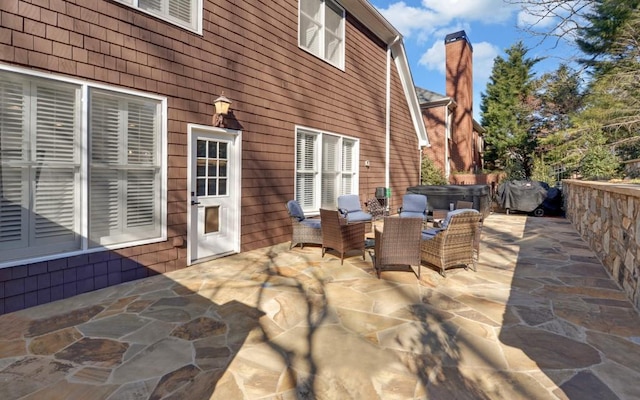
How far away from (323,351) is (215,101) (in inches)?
147

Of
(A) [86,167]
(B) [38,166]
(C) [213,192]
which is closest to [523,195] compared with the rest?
(C) [213,192]

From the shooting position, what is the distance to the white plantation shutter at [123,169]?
3.63m

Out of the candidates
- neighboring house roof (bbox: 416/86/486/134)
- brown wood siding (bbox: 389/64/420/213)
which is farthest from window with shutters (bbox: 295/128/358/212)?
neighboring house roof (bbox: 416/86/486/134)

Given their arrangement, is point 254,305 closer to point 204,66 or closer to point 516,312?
point 516,312

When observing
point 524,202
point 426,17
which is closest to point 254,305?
point 524,202

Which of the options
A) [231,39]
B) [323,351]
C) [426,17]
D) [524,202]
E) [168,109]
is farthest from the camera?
[426,17]

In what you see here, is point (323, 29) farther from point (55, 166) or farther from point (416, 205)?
point (55, 166)

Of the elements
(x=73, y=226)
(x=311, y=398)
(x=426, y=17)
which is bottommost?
(x=311, y=398)

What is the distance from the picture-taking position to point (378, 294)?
11.8ft

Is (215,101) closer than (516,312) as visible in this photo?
No

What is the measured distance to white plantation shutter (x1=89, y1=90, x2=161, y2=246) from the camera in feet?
11.9

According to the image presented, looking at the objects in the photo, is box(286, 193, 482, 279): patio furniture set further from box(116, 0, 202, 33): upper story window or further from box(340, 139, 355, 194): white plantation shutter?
box(116, 0, 202, 33): upper story window

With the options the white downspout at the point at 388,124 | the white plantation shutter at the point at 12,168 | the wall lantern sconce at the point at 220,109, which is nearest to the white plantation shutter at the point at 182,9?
the wall lantern sconce at the point at 220,109

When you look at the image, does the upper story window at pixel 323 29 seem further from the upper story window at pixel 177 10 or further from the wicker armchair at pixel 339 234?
the wicker armchair at pixel 339 234
